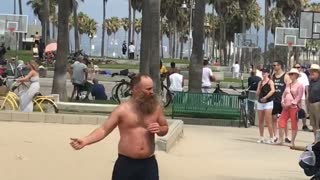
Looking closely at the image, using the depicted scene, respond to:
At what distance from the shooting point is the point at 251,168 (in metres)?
11.9

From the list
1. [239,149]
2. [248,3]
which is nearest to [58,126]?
[239,149]

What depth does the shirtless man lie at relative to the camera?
634 cm

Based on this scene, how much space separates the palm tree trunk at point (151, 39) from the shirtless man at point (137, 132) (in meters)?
13.6

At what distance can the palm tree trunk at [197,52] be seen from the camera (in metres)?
22.9

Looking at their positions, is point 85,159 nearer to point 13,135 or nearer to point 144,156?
point 13,135

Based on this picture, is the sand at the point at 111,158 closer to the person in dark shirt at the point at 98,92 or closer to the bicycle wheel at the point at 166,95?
the bicycle wheel at the point at 166,95

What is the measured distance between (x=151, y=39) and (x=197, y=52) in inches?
125

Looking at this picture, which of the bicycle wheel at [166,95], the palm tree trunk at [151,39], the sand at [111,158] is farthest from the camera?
the bicycle wheel at [166,95]

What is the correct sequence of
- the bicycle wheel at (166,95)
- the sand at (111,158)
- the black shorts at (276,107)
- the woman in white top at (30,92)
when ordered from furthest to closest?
the bicycle wheel at (166,95) < the woman in white top at (30,92) < the black shorts at (276,107) < the sand at (111,158)

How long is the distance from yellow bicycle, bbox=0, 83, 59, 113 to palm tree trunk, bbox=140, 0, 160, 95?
3574 mm

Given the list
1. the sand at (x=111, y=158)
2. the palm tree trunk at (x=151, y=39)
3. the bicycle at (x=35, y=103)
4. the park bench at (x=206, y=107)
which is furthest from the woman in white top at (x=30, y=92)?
the park bench at (x=206, y=107)

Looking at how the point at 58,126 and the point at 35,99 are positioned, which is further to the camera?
the point at 35,99

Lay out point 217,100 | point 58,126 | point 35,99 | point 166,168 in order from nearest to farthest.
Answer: point 166,168, point 58,126, point 35,99, point 217,100

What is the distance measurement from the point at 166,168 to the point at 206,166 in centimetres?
99
